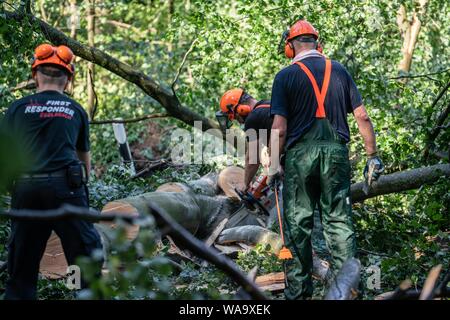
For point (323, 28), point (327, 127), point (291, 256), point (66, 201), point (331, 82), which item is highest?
point (323, 28)

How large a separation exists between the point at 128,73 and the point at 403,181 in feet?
14.8

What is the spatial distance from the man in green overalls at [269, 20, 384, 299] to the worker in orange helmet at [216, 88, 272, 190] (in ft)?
3.74

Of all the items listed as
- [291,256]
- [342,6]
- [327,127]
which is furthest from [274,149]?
[342,6]

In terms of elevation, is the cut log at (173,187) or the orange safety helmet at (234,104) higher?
the orange safety helmet at (234,104)

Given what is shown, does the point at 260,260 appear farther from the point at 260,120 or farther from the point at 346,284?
the point at 346,284

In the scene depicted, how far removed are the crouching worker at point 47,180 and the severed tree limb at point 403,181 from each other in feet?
11.7

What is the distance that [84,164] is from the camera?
4.68m

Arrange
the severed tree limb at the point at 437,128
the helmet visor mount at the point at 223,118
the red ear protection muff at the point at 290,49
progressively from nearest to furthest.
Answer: the red ear protection muff at the point at 290,49 → the severed tree limb at the point at 437,128 → the helmet visor mount at the point at 223,118

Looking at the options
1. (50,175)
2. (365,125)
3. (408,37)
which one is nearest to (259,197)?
(365,125)

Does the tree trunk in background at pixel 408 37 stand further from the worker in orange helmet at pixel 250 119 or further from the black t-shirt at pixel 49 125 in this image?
the black t-shirt at pixel 49 125

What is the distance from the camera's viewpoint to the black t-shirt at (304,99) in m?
5.09

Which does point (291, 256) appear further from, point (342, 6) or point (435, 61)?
point (435, 61)

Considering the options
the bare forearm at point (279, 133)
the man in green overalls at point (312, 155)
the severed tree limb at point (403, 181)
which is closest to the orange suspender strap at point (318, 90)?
the man in green overalls at point (312, 155)

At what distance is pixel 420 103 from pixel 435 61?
5.24 meters
